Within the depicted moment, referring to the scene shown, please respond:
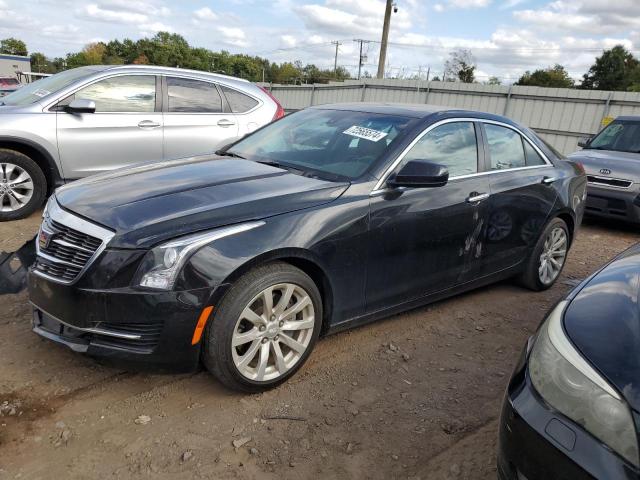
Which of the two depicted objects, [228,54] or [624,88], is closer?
[624,88]

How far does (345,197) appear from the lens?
10.1ft

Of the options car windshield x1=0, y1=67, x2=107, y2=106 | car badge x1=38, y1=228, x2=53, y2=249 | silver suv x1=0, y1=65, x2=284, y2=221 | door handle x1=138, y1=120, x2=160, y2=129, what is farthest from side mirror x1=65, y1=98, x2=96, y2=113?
car badge x1=38, y1=228, x2=53, y2=249

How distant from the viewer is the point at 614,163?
7.77m

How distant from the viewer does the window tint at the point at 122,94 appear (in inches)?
227

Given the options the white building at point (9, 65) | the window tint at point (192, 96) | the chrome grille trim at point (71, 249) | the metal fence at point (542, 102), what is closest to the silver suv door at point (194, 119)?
the window tint at point (192, 96)

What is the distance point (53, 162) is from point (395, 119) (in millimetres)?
3898

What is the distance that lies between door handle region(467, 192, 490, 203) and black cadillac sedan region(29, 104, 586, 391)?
1 centimetres

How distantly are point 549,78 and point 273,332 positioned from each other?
69.2 metres

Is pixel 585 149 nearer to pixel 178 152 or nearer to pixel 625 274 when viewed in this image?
pixel 178 152

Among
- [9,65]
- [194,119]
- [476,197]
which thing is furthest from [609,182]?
[9,65]

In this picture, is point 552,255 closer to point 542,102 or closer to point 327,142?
point 327,142

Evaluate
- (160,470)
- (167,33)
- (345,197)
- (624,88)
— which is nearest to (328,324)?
(345,197)

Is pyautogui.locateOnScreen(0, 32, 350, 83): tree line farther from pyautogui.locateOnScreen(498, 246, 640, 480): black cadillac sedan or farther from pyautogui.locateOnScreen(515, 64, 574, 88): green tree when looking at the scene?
pyautogui.locateOnScreen(498, 246, 640, 480): black cadillac sedan

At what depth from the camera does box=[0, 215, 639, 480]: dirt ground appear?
239 centimetres
